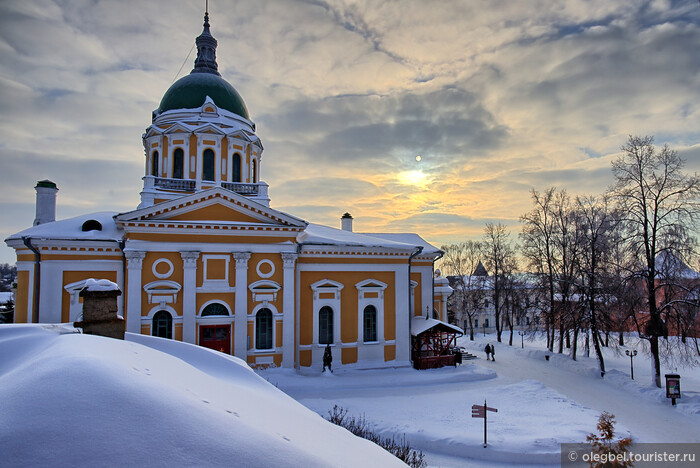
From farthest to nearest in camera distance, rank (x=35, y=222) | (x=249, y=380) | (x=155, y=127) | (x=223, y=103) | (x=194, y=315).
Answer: (x=223, y=103) < (x=155, y=127) < (x=35, y=222) < (x=194, y=315) < (x=249, y=380)

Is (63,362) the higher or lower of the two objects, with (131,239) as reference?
lower

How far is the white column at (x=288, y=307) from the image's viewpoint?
18.1 m

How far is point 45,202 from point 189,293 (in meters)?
9.97

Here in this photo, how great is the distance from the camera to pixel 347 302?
20.0 metres

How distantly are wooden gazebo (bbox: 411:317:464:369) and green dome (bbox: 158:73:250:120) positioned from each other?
16.5 metres

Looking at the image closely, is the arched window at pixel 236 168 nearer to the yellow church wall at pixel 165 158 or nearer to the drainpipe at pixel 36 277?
the yellow church wall at pixel 165 158

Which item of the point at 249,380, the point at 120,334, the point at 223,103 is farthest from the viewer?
the point at 223,103

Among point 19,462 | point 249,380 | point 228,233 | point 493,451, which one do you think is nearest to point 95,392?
point 19,462

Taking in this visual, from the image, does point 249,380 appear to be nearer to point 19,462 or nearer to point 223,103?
point 19,462

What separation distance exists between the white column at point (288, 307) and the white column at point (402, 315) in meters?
5.63

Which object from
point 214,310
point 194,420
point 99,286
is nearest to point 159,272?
point 214,310

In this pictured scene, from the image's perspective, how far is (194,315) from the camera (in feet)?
55.9

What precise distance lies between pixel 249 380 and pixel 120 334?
2.65 m

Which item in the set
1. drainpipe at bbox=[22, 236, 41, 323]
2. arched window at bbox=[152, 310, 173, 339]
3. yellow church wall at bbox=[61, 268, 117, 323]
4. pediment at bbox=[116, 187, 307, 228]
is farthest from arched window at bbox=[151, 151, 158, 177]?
arched window at bbox=[152, 310, 173, 339]
